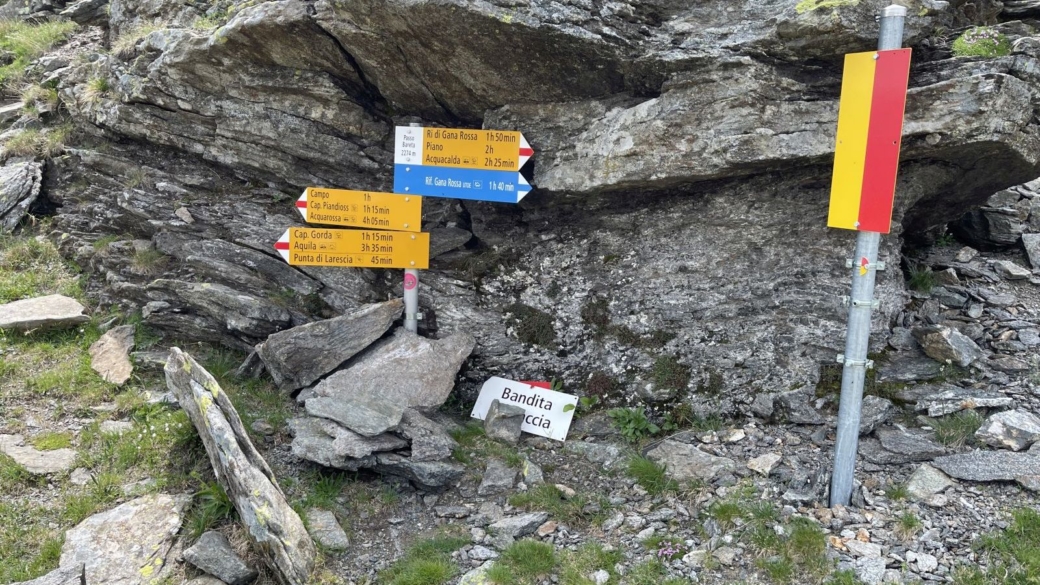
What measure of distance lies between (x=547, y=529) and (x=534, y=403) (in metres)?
1.97

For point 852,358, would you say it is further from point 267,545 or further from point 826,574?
point 267,545

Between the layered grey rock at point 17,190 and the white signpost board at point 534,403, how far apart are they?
27.0 ft

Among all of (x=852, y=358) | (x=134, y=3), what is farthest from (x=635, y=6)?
(x=134, y=3)

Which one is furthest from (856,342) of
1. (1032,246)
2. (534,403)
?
(1032,246)

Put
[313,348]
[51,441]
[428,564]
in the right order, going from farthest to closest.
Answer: [313,348], [51,441], [428,564]

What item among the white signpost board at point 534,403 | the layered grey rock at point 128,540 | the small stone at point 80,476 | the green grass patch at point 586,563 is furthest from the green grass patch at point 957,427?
the small stone at point 80,476

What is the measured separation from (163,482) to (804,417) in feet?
20.5

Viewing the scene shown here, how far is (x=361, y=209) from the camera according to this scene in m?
8.05

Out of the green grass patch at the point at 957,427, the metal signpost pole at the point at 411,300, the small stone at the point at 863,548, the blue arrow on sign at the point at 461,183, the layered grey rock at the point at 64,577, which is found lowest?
the layered grey rock at the point at 64,577

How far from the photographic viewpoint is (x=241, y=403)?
7.57m

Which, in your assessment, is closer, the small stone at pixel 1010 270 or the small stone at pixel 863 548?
the small stone at pixel 863 548

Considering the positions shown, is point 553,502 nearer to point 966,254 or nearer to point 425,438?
point 425,438

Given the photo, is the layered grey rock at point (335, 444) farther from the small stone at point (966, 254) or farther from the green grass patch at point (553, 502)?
the small stone at point (966, 254)

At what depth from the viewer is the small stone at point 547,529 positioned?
5855 millimetres
